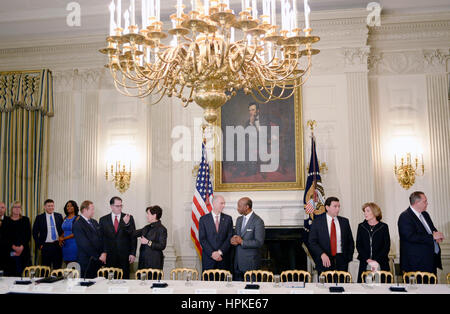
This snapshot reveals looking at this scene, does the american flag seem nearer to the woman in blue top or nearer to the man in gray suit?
the man in gray suit

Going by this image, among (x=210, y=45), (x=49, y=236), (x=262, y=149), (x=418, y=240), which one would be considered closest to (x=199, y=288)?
(x=210, y=45)

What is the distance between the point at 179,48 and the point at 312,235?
3.23 m

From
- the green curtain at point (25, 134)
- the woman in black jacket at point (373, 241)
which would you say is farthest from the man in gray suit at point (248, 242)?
the green curtain at point (25, 134)

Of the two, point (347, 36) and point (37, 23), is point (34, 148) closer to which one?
point (37, 23)

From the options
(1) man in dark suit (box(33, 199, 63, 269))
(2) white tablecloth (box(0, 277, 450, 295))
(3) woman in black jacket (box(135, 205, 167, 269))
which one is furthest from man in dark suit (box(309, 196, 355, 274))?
(1) man in dark suit (box(33, 199, 63, 269))

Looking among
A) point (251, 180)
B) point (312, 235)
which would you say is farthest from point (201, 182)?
point (312, 235)

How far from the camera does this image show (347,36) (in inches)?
307

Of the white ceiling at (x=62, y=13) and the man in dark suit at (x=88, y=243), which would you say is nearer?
the man in dark suit at (x=88, y=243)

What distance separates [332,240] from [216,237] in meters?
1.59

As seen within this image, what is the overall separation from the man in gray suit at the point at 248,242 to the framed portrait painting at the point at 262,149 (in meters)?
1.81

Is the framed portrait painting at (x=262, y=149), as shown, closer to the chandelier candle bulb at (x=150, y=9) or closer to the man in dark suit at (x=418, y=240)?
the man in dark suit at (x=418, y=240)

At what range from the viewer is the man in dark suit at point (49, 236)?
24.0 feet

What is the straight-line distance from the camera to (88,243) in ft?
20.5

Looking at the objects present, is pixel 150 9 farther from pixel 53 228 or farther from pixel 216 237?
pixel 53 228
